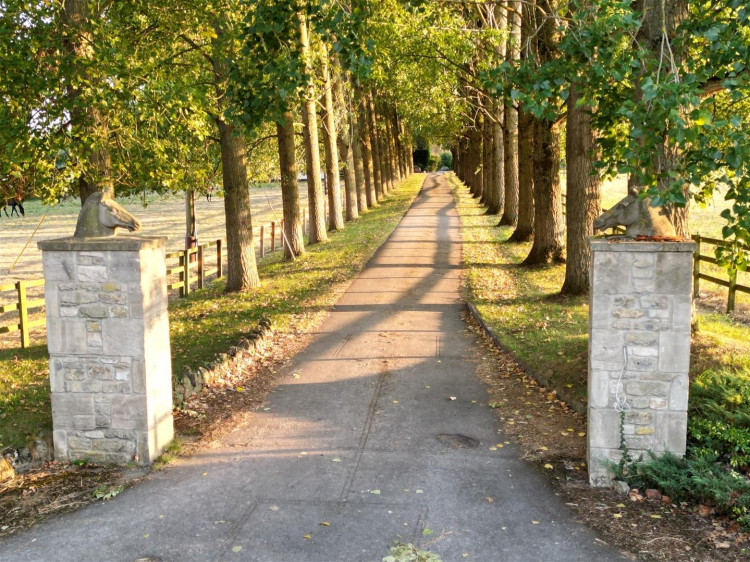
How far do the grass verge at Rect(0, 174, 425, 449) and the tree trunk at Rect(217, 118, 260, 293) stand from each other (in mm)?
486

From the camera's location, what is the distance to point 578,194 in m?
14.1

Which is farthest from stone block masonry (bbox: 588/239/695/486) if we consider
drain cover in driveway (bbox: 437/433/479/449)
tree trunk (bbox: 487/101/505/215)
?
tree trunk (bbox: 487/101/505/215)

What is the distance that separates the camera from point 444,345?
1216cm

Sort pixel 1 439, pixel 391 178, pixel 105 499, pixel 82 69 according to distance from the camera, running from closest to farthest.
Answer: pixel 105 499, pixel 1 439, pixel 82 69, pixel 391 178

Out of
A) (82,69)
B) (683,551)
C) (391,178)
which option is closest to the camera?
(683,551)

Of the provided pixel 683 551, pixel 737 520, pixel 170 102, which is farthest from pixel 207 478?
pixel 170 102

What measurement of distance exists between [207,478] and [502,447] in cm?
337

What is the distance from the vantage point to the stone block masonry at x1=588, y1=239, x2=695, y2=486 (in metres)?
6.86

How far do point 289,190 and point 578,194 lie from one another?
9895 mm

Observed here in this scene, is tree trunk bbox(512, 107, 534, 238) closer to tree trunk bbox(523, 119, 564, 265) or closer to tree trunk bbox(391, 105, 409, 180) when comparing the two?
tree trunk bbox(523, 119, 564, 265)

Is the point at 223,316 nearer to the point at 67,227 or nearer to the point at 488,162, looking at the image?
the point at 488,162

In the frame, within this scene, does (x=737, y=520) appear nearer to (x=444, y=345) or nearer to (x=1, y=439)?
(x=444, y=345)

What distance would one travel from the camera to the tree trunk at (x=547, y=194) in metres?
17.2

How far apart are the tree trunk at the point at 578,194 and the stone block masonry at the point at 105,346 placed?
29.4 ft
